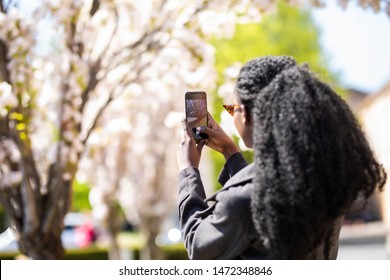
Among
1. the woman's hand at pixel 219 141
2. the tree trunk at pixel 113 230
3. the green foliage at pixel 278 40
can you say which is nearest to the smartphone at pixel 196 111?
the woman's hand at pixel 219 141

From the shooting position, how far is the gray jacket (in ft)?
5.38

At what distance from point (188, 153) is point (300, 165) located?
0.39 m

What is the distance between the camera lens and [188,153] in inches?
73.7

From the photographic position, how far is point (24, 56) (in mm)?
3889

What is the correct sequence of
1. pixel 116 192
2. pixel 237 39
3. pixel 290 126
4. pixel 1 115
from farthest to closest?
1. pixel 237 39
2. pixel 116 192
3. pixel 1 115
4. pixel 290 126

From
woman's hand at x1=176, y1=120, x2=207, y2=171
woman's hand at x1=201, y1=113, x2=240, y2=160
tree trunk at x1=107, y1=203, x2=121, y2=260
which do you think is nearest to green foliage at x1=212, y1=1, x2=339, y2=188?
tree trunk at x1=107, y1=203, x2=121, y2=260

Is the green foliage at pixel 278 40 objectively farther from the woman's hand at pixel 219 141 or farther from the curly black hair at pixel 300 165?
the curly black hair at pixel 300 165

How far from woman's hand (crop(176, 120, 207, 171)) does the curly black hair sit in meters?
0.27

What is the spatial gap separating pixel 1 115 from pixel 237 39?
11.4 metres

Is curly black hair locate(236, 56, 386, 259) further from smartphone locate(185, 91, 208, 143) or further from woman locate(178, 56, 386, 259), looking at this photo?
smartphone locate(185, 91, 208, 143)

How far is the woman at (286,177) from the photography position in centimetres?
158

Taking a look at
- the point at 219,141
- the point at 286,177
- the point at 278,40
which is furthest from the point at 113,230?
the point at 286,177

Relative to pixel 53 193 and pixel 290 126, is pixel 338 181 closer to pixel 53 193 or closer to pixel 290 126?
pixel 290 126

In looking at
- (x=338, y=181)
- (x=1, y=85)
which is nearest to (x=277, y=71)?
(x=338, y=181)
